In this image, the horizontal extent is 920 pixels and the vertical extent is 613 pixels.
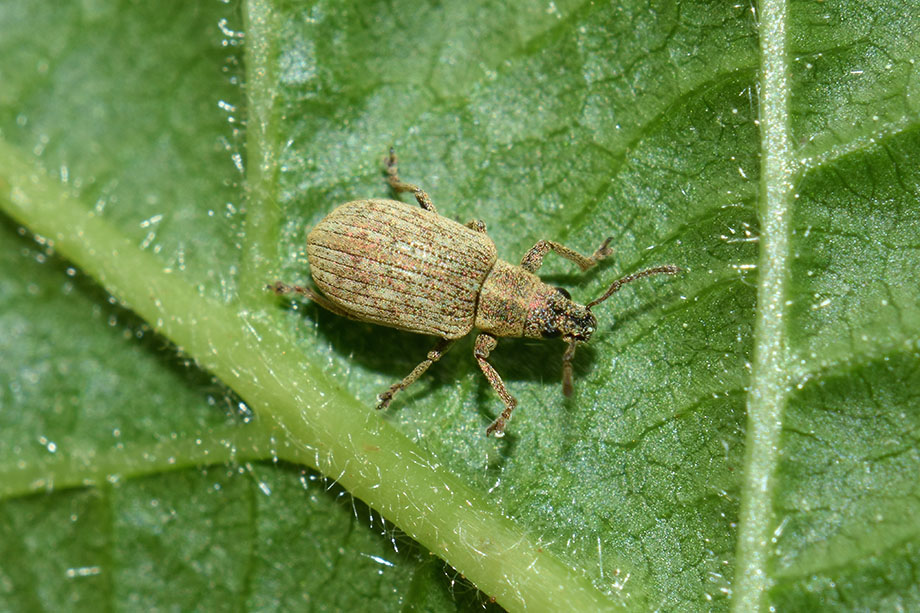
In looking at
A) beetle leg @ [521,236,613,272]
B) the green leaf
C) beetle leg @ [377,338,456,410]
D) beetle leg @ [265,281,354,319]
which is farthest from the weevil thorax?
beetle leg @ [265,281,354,319]

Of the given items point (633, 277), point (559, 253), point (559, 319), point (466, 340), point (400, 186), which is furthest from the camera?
point (466, 340)

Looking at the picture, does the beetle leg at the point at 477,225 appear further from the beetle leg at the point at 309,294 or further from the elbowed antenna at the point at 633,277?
the beetle leg at the point at 309,294

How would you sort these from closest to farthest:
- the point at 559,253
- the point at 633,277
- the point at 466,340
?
the point at 633,277, the point at 559,253, the point at 466,340

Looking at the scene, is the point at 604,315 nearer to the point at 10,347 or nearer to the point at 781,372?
the point at 781,372

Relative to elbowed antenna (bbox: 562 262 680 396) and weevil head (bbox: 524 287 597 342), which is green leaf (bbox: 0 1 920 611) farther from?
weevil head (bbox: 524 287 597 342)

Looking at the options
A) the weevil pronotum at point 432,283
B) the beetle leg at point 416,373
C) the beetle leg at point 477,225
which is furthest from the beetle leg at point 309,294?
the beetle leg at point 477,225

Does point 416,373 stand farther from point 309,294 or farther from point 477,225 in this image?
point 477,225

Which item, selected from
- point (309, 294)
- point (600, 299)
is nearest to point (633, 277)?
point (600, 299)
